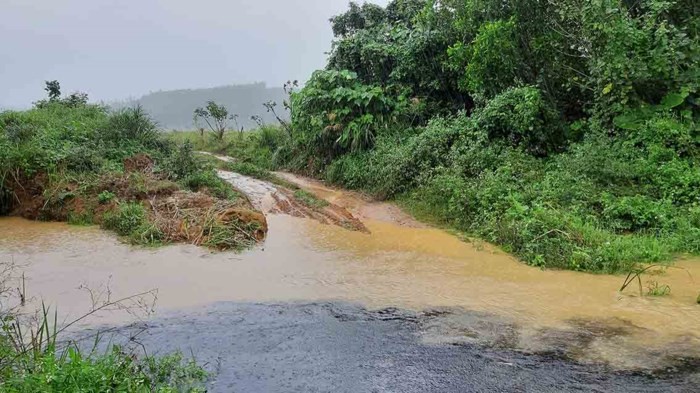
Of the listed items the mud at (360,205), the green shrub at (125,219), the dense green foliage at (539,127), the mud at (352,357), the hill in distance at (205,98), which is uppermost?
the hill in distance at (205,98)

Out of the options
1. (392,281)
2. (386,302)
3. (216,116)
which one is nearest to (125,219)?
(392,281)

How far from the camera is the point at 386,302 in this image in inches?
233

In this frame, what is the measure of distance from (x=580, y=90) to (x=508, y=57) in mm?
1595

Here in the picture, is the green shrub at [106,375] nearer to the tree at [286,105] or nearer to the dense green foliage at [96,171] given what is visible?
the dense green foliage at [96,171]

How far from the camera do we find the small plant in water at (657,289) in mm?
5781

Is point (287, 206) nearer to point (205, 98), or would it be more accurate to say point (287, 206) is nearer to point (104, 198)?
point (104, 198)

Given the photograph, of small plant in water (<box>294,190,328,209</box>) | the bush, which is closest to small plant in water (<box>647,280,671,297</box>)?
the bush

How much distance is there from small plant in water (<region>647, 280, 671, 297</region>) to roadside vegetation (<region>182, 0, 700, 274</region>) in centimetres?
64

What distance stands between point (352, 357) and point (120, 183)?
7560mm

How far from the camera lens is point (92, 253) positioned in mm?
7938

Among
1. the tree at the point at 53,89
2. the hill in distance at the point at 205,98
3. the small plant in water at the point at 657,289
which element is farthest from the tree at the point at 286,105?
the hill in distance at the point at 205,98

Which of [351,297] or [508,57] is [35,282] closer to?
[351,297]

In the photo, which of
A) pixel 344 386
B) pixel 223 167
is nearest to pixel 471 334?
pixel 344 386

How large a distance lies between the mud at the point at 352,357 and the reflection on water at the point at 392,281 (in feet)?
1.02
